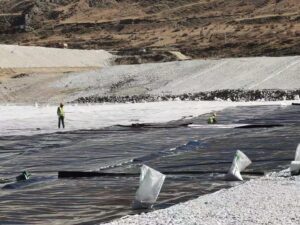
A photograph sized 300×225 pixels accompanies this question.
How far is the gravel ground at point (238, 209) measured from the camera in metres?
10.4

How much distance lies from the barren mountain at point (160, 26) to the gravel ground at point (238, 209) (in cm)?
5135

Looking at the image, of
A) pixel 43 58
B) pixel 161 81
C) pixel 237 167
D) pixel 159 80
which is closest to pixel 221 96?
pixel 161 81

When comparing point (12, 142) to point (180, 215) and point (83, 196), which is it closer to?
point (83, 196)

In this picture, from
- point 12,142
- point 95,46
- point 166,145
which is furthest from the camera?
point 95,46

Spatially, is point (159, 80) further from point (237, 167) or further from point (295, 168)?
point (295, 168)

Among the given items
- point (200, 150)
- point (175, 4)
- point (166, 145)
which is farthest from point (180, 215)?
point (175, 4)

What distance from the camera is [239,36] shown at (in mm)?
75500

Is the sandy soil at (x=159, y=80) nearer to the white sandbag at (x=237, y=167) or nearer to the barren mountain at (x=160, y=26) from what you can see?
the barren mountain at (x=160, y=26)

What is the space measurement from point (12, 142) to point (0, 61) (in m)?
46.0

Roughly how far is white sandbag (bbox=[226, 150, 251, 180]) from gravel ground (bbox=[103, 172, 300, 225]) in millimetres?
1450

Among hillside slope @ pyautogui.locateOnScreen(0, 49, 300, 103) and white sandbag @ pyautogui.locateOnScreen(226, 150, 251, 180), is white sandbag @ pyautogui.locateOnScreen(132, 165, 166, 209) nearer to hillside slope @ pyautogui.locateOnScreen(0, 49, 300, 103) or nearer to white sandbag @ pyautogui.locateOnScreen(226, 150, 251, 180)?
white sandbag @ pyautogui.locateOnScreen(226, 150, 251, 180)

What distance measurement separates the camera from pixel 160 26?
3546 inches

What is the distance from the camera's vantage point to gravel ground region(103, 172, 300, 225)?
10.4 m

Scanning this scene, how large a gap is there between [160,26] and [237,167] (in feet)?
248
